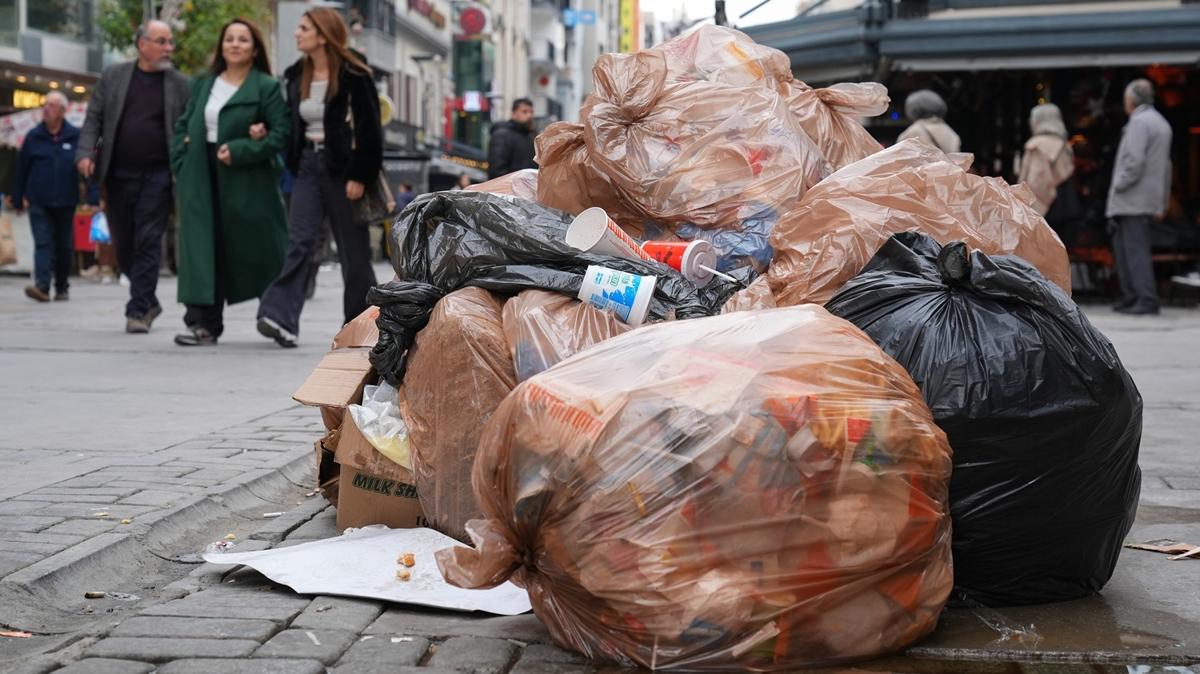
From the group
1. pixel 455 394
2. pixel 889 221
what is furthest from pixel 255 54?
pixel 889 221

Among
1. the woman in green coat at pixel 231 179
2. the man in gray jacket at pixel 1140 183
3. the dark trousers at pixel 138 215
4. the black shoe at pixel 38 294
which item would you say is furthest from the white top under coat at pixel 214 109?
the man in gray jacket at pixel 1140 183

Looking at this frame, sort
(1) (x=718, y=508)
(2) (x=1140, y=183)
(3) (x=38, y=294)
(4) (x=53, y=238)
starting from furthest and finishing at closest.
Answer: (4) (x=53, y=238)
(3) (x=38, y=294)
(2) (x=1140, y=183)
(1) (x=718, y=508)

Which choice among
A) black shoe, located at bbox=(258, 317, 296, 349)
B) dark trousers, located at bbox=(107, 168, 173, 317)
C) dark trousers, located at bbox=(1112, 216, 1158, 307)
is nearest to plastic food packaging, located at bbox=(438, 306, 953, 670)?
black shoe, located at bbox=(258, 317, 296, 349)

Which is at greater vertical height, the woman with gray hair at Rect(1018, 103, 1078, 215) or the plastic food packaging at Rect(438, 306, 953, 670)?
the woman with gray hair at Rect(1018, 103, 1078, 215)

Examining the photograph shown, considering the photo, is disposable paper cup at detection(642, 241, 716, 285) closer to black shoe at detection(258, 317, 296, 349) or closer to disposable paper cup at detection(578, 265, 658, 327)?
disposable paper cup at detection(578, 265, 658, 327)

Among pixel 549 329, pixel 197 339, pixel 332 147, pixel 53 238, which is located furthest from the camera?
pixel 53 238

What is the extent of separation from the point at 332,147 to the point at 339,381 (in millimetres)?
3708

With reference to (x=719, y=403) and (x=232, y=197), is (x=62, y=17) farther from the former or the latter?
(x=719, y=403)

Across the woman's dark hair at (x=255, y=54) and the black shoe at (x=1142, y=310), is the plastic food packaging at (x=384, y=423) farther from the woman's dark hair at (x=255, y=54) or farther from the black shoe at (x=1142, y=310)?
the black shoe at (x=1142, y=310)

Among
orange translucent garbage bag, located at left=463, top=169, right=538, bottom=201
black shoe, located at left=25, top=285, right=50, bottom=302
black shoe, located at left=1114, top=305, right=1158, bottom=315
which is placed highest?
orange translucent garbage bag, located at left=463, top=169, right=538, bottom=201

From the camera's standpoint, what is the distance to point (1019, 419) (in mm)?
2945

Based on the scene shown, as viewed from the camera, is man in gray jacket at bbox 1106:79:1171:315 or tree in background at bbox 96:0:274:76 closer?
man in gray jacket at bbox 1106:79:1171:315

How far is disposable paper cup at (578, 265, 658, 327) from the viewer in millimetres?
3371

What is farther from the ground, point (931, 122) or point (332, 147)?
point (931, 122)
